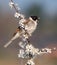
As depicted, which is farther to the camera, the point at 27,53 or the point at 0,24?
the point at 0,24

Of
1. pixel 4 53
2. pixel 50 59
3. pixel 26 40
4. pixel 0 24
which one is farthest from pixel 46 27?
pixel 26 40

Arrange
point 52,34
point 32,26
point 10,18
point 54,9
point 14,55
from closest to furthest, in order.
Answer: point 32,26, point 14,55, point 10,18, point 52,34, point 54,9

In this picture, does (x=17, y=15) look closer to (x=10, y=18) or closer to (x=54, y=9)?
(x=10, y=18)

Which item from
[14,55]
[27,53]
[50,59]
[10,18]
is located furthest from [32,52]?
[10,18]

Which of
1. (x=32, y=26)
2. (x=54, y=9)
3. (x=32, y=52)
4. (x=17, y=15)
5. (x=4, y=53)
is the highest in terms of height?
(x=17, y=15)

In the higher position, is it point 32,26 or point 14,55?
point 32,26

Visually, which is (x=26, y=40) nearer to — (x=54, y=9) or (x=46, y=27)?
(x=46, y=27)

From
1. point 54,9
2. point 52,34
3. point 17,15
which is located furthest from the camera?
point 54,9
